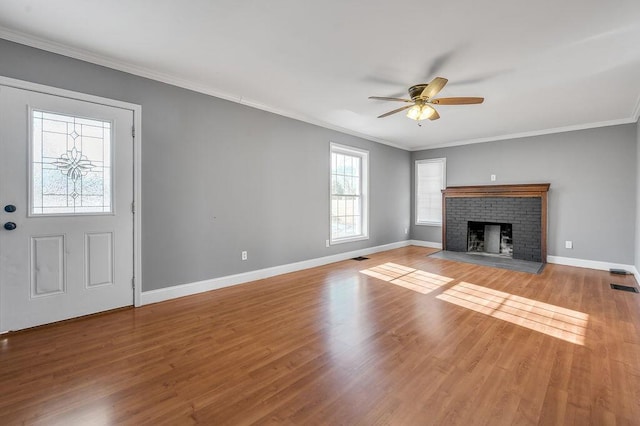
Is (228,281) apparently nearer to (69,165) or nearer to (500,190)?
(69,165)

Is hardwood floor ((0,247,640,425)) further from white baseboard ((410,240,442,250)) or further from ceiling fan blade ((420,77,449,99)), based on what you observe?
white baseboard ((410,240,442,250))

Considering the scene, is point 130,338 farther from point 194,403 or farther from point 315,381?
point 315,381

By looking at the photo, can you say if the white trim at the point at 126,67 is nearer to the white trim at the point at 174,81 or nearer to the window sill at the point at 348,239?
the white trim at the point at 174,81

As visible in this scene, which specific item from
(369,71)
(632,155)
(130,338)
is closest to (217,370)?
(130,338)

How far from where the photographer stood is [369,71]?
303 cm

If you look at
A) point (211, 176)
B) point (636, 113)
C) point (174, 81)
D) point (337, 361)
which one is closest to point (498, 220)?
point (636, 113)

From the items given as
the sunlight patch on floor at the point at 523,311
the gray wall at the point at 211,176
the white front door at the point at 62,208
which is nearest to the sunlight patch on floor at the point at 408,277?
the sunlight patch on floor at the point at 523,311

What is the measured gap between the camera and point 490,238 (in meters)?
6.10

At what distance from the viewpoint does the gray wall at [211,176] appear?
2945 millimetres

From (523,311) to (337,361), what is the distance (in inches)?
87.7

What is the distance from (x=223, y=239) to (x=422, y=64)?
304 centimetres

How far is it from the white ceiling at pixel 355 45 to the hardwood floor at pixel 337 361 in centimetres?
250

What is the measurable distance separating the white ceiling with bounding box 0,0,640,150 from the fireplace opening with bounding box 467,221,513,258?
2.69 m

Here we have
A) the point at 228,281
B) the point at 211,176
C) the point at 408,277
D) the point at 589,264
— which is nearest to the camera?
the point at 211,176
